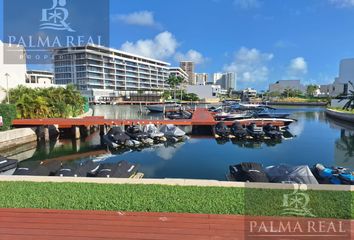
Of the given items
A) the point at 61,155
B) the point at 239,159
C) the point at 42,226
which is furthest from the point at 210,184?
the point at 61,155

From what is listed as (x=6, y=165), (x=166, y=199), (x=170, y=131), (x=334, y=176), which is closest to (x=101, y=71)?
(x=170, y=131)

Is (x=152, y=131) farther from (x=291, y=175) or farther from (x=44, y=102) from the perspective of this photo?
(x=291, y=175)

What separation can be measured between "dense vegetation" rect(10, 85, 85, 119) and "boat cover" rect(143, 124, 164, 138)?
14390mm

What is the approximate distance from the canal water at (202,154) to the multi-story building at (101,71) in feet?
299

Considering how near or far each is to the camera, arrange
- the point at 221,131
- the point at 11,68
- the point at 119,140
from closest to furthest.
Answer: the point at 119,140 < the point at 221,131 < the point at 11,68

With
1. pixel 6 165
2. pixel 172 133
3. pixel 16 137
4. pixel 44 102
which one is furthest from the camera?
pixel 44 102

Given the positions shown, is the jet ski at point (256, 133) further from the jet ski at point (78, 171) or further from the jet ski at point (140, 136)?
the jet ski at point (78, 171)

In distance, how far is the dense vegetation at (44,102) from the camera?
34.5m

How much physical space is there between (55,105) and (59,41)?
1049cm

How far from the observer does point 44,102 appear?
119 ft

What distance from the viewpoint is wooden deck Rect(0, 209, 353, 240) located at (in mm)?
5129

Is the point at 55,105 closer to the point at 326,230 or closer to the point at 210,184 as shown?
the point at 210,184

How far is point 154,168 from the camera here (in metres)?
20.1

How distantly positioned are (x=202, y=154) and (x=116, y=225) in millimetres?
19349
